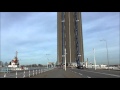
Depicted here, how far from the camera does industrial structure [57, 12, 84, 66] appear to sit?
159375 mm

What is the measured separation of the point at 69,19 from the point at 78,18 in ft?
25.0

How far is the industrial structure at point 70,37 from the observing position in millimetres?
159375

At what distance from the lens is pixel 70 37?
6358 inches
